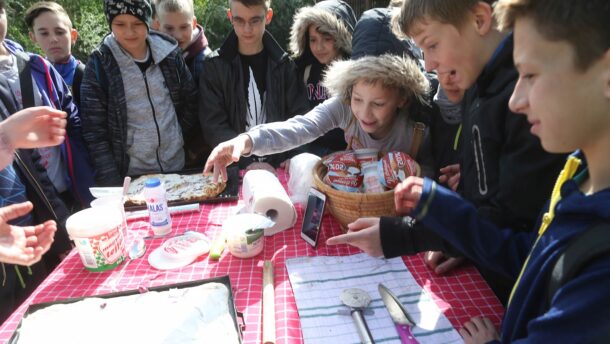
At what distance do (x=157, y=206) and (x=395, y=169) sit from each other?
3.04 ft

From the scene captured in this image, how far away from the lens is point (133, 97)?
238cm

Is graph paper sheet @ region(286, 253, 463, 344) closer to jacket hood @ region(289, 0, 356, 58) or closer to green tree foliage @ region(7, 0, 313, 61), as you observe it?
jacket hood @ region(289, 0, 356, 58)

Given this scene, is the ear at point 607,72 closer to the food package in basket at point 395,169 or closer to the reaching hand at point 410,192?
the reaching hand at point 410,192

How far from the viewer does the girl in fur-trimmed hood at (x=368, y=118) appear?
1.82m

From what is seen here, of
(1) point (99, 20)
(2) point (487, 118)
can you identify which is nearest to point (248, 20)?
(2) point (487, 118)

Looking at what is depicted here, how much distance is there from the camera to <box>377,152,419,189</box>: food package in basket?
146 cm

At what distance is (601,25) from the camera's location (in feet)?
2.37

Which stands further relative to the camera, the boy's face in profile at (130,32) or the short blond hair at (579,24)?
the boy's face in profile at (130,32)

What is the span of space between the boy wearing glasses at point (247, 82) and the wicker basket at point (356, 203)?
1215 mm

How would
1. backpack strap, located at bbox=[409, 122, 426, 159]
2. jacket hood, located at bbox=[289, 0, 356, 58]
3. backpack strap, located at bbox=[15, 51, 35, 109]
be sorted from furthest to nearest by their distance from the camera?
jacket hood, located at bbox=[289, 0, 356, 58], backpack strap, located at bbox=[15, 51, 35, 109], backpack strap, located at bbox=[409, 122, 426, 159]

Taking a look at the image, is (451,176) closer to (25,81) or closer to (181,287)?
(181,287)

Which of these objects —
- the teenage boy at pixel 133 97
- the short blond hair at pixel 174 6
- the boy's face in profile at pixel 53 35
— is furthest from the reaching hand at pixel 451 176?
the boy's face in profile at pixel 53 35

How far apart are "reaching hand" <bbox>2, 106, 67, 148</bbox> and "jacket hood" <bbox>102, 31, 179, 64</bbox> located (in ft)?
3.06

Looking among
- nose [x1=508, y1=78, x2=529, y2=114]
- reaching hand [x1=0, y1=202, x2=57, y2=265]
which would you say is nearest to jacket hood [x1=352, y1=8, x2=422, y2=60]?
nose [x1=508, y1=78, x2=529, y2=114]
